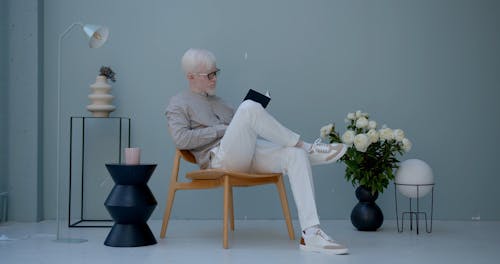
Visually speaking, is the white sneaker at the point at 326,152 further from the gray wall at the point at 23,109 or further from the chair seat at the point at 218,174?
the gray wall at the point at 23,109

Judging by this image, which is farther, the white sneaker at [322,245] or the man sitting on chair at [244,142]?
the man sitting on chair at [244,142]

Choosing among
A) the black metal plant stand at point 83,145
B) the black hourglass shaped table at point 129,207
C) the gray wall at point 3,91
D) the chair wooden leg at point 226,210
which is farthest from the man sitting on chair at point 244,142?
the gray wall at point 3,91

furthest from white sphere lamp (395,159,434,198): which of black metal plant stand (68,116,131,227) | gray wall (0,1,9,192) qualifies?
gray wall (0,1,9,192)

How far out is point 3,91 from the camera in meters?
4.52

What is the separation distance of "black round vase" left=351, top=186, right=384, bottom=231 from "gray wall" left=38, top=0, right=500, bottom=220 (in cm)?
48

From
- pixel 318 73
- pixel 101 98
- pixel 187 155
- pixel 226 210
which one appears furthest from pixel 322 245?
pixel 101 98

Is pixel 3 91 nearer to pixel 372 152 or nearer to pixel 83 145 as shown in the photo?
pixel 83 145

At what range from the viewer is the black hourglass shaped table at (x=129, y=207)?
351cm

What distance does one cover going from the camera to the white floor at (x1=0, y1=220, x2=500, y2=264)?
3150 mm

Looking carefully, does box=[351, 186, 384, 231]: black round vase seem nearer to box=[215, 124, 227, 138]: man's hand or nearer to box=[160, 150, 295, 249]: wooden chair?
box=[160, 150, 295, 249]: wooden chair

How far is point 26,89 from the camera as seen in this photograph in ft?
15.0

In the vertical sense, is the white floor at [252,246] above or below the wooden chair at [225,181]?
below

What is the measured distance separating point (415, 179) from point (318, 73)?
3.67 ft

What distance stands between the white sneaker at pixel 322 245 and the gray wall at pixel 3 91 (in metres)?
2.34
